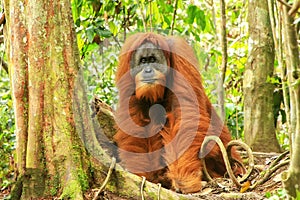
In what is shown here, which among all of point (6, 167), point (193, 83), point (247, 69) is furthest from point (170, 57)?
point (6, 167)

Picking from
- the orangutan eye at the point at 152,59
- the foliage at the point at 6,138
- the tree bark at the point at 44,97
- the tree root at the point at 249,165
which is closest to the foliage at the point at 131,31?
the orangutan eye at the point at 152,59

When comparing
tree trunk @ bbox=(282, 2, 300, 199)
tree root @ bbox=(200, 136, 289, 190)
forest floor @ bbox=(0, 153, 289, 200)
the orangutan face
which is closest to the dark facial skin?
the orangutan face

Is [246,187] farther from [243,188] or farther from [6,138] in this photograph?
[6,138]

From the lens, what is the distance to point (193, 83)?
161 inches

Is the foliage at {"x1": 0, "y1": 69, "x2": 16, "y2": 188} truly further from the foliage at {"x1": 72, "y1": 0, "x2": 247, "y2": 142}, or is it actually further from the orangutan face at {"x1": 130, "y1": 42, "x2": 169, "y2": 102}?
the orangutan face at {"x1": 130, "y1": 42, "x2": 169, "y2": 102}

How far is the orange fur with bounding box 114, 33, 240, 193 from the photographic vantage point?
12.4 feet

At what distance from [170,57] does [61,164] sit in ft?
5.82

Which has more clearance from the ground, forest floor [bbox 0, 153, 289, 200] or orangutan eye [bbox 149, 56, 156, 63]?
orangutan eye [bbox 149, 56, 156, 63]

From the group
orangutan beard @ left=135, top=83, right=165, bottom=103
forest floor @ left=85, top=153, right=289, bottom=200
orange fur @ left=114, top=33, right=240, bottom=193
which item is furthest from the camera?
orangutan beard @ left=135, top=83, right=165, bottom=103

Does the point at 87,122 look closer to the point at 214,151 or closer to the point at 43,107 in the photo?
the point at 43,107

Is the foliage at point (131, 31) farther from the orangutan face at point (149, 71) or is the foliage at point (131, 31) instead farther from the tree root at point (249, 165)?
the tree root at point (249, 165)

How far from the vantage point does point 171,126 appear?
3.97 meters

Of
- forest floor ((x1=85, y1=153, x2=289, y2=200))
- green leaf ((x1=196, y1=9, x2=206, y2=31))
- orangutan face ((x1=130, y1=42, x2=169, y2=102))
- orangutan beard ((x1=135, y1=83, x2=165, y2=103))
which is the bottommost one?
forest floor ((x1=85, y1=153, x2=289, y2=200))

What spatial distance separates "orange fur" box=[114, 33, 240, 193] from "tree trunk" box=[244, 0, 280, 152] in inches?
18.9
